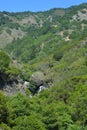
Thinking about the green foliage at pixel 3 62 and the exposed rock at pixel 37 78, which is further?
the exposed rock at pixel 37 78

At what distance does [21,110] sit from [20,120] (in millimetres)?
4804

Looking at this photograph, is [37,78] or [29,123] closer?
[29,123]

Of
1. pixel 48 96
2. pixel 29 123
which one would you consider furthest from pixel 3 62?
pixel 29 123

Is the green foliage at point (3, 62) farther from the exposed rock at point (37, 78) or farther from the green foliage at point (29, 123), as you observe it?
the green foliage at point (29, 123)

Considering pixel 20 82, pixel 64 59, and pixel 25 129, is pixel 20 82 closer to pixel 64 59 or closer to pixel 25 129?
pixel 64 59

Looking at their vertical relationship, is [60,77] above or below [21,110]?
above

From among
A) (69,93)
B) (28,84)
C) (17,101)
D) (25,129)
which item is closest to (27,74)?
(28,84)

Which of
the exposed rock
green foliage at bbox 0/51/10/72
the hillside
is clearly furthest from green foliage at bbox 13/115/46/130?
the exposed rock

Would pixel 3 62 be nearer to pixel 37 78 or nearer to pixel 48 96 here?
pixel 37 78

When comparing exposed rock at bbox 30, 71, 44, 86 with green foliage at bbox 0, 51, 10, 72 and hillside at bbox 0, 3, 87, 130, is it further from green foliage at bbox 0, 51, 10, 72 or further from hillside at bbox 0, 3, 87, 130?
green foliage at bbox 0, 51, 10, 72

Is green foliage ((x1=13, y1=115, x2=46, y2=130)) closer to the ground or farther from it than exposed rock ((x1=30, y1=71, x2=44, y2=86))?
closer to the ground

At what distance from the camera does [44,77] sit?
109m

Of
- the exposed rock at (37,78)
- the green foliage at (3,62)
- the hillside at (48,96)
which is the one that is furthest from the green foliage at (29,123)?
the exposed rock at (37,78)

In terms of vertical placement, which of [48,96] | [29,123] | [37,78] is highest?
[37,78]
